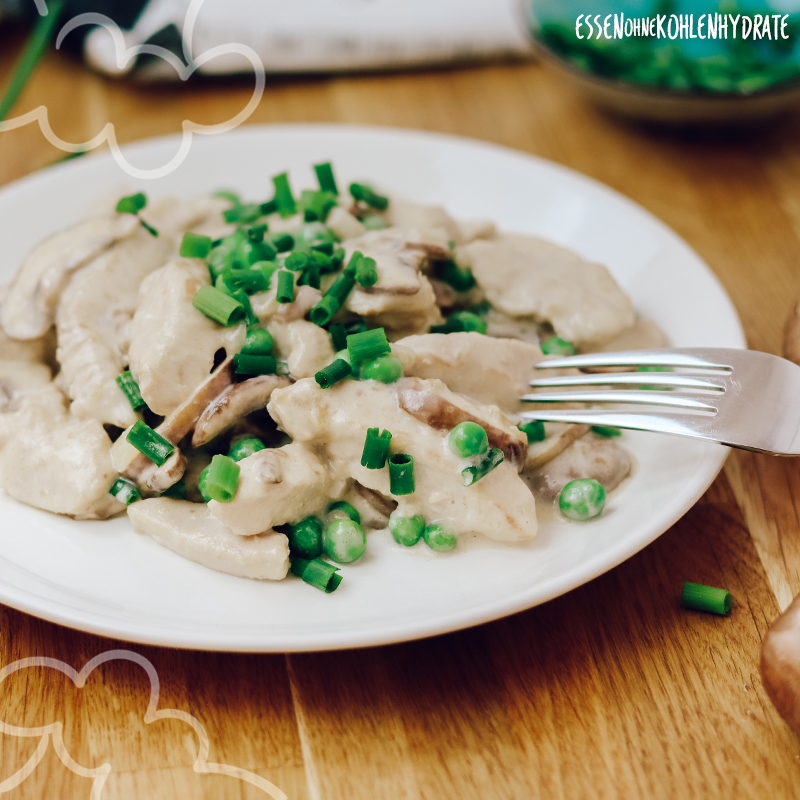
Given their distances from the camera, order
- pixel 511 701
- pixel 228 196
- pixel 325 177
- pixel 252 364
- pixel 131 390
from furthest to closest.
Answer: pixel 228 196 → pixel 325 177 → pixel 131 390 → pixel 252 364 → pixel 511 701

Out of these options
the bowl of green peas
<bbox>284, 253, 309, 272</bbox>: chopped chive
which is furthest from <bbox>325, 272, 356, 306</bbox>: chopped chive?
the bowl of green peas

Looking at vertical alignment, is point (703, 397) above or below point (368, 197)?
below

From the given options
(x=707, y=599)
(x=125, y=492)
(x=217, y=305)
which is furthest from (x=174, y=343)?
(x=707, y=599)

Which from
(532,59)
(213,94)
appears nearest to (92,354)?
(213,94)

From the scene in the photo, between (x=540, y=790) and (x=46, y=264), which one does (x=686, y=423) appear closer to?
(x=540, y=790)

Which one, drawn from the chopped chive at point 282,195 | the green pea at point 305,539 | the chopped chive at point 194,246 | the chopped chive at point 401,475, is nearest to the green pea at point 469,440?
the chopped chive at point 401,475

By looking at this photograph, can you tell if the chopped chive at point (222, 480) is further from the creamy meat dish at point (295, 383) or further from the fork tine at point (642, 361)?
the fork tine at point (642, 361)

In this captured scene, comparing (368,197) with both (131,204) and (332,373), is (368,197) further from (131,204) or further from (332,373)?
(332,373)
